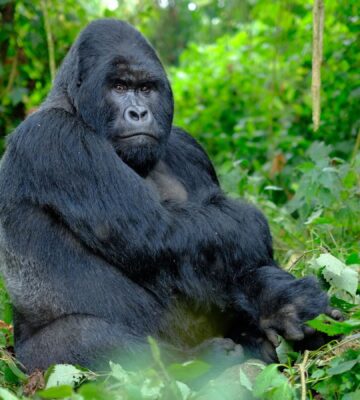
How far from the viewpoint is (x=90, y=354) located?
369 cm

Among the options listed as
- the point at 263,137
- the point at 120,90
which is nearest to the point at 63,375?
the point at 120,90

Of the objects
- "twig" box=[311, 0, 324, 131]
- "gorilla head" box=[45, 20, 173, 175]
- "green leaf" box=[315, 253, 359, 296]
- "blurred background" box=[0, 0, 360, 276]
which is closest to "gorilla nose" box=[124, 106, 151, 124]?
"gorilla head" box=[45, 20, 173, 175]

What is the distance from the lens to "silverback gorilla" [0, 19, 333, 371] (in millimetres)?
3768

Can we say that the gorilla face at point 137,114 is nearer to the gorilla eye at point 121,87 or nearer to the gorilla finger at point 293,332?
the gorilla eye at point 121,87

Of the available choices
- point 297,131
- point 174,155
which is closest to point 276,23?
point 297,131

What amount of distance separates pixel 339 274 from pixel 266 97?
5473 mm

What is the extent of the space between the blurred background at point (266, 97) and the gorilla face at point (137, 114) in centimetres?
112

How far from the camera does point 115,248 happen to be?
3.77m

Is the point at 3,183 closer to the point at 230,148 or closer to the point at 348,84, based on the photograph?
the point at 348,84

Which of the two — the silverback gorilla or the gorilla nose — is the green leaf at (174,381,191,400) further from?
the gorilla nose

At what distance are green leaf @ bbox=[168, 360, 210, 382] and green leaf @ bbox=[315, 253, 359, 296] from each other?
4.06 ft

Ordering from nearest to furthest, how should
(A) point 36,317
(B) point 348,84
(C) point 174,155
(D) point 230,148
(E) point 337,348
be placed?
(E) point 337,348
(A) point 36,317
(C) point 174,155
(B) point 348,84
(D) point 230,148

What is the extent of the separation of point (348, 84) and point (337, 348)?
4119 mm

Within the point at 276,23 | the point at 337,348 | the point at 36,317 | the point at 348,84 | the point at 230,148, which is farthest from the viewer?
the point at 230,148
